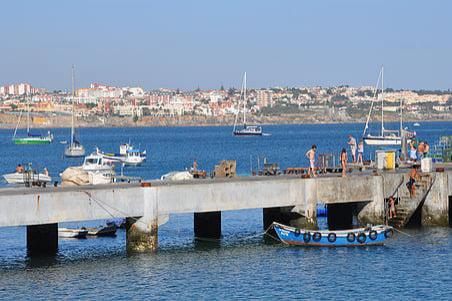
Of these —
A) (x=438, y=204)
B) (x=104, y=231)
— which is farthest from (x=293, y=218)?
(x=104, y=231)

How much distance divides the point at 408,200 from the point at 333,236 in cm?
606

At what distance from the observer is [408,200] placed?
55.0 meters

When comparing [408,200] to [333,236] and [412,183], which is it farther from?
[333,236]

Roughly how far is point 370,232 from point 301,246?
9.61ft

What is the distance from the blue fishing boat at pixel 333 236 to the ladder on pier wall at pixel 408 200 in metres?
4.05

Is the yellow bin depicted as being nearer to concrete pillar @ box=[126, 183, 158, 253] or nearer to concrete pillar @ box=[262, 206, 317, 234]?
concrete pillar @ box=[262, 206, 317, 234]

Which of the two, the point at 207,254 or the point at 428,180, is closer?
the point at 207,254

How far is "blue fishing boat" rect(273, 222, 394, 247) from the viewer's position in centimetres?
5025

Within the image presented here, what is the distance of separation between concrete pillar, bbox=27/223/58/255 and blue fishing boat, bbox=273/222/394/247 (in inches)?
363

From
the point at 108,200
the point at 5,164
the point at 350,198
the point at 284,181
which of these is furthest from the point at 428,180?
the point at 5,164

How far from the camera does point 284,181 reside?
5094 centimetres

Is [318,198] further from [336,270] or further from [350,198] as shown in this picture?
[336,270]

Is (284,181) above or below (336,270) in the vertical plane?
above

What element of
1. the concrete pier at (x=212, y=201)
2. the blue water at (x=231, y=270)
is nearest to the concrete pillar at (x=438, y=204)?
the concrete pier at (x=212, y=201)
